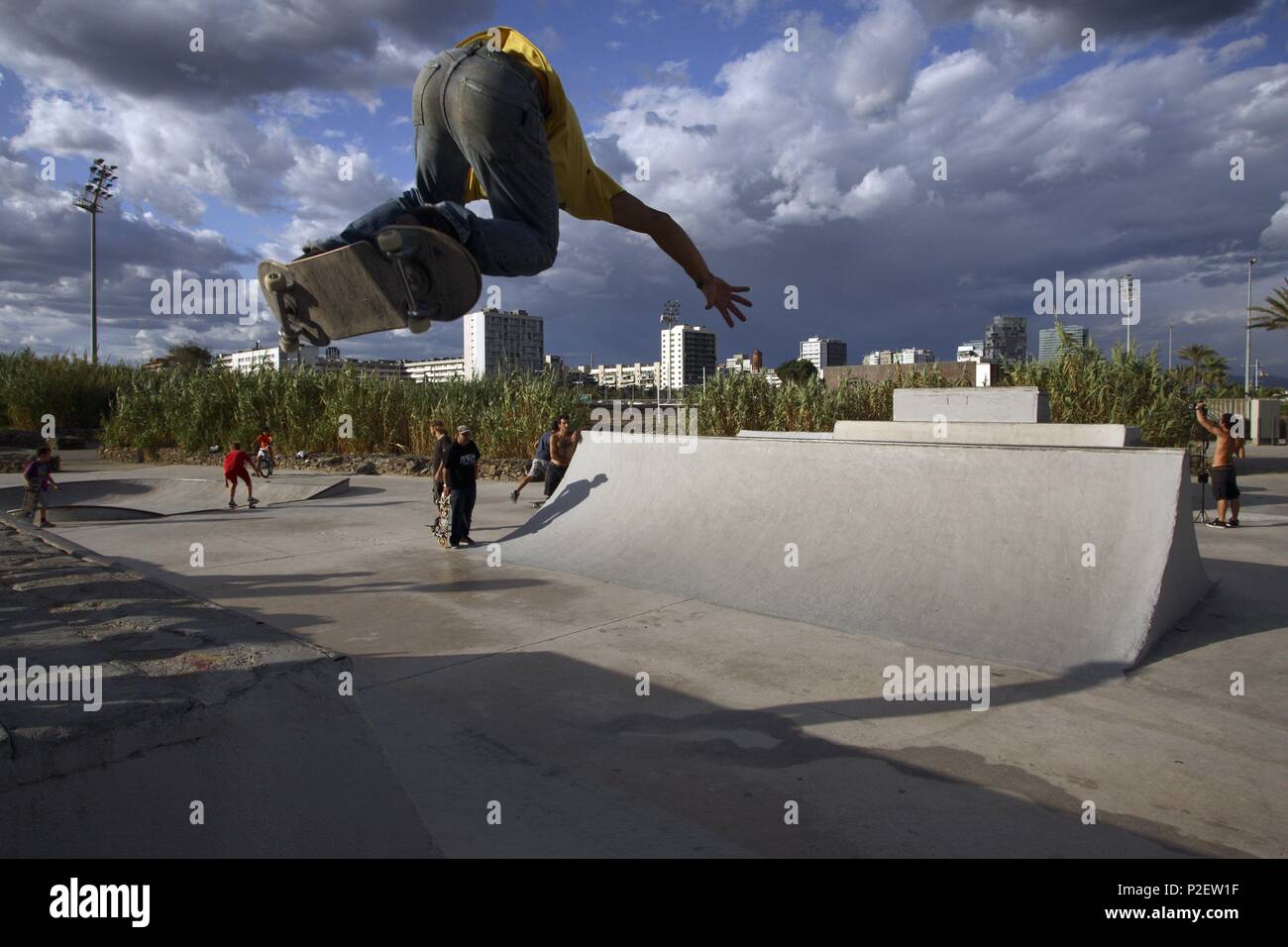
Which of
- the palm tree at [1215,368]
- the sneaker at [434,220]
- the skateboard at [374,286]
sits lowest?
the skateboard at [374,286]

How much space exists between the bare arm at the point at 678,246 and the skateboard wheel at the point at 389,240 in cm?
85

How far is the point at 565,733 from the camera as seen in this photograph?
3.73 m

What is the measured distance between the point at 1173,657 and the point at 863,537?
2.20 m

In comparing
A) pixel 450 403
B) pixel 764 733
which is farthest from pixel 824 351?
pixel 764 733

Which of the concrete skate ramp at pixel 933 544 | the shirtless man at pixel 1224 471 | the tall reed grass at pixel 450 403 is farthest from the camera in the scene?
the tall reed grass at pixel 450 403

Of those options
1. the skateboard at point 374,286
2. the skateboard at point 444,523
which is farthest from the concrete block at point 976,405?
the skateboard at point 374,286

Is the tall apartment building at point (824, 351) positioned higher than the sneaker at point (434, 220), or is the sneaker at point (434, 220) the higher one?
the tall apartment building at point (824, 351)

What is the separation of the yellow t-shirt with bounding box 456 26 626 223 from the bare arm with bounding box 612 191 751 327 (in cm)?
5

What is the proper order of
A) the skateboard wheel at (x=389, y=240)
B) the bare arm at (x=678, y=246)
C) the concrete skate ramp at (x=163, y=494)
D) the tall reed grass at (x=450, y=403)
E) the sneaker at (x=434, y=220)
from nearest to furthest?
the skateboard wheel at (x=389, y=240)
the sneaker at (x=434, y=220)
the bare arm at (x=678, y=246)
the concrete skate ramp at (x=163, y=494)
the tall reed grass at (x=450, y=403)

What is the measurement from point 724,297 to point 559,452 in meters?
7.92

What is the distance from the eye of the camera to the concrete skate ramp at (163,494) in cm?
1318

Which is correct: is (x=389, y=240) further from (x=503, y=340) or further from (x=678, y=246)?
(x=503, y=340)

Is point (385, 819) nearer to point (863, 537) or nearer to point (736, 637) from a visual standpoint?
point (736, 637)

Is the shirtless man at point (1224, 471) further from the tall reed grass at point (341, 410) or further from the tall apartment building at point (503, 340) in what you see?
the tall reed grass at point (341, 410)
